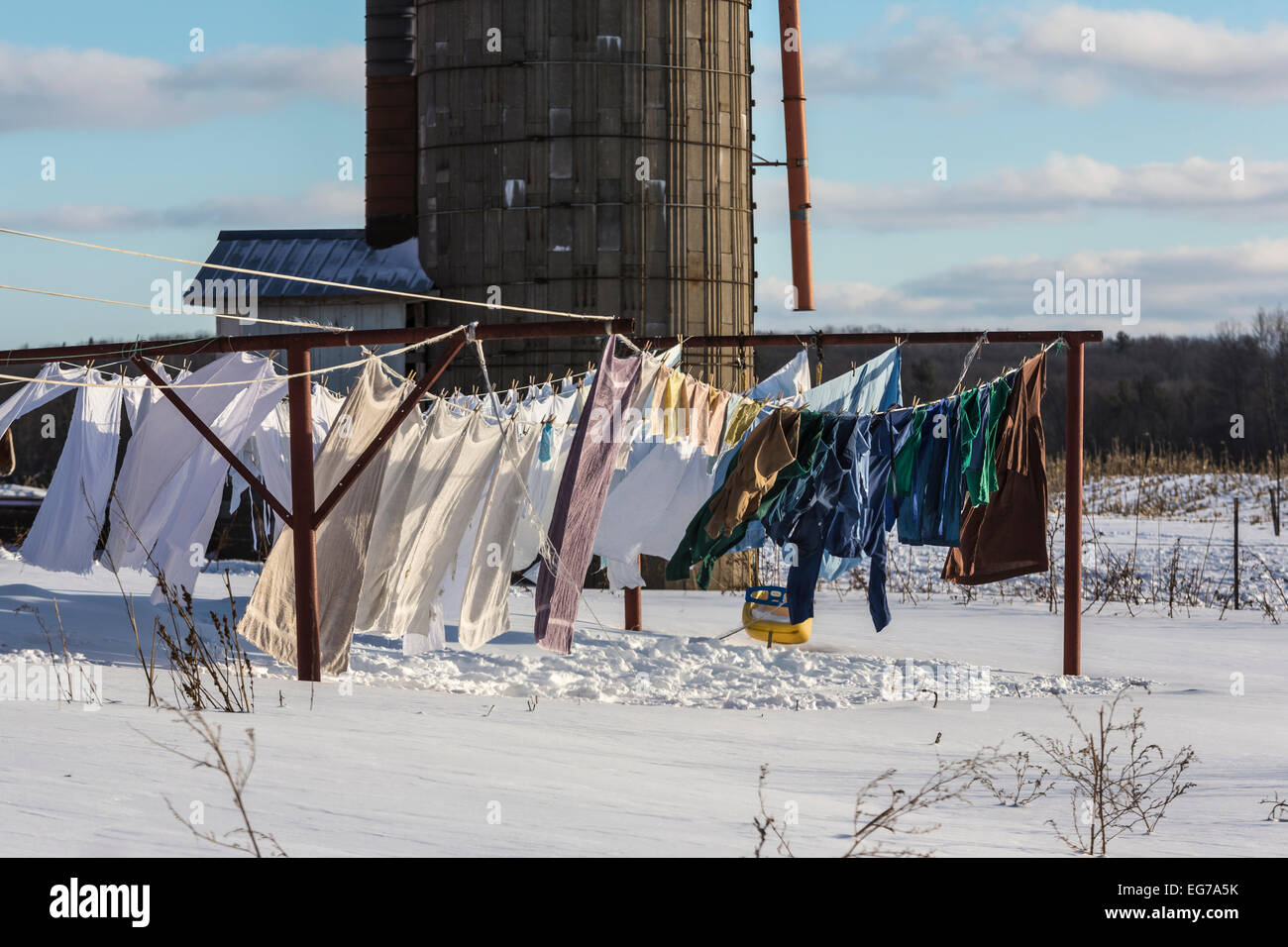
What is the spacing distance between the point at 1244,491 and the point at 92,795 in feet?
102

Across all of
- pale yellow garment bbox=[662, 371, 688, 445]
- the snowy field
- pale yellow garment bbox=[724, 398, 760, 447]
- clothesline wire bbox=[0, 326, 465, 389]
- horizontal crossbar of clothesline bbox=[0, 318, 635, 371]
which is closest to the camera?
the snowy field

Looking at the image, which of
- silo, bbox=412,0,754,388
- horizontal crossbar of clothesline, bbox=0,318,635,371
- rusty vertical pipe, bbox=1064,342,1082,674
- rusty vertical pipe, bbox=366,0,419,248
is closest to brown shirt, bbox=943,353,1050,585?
rusty vertical pipe, bbox=1064,342,1082,674

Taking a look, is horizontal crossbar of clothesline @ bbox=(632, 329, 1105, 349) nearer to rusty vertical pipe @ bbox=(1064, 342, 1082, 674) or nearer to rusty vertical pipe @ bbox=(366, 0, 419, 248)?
rusty vertical pipe @ bbox=(1064, 342, 1082, 674)

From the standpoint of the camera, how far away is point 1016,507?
36.0ft

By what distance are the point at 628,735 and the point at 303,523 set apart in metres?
3.19

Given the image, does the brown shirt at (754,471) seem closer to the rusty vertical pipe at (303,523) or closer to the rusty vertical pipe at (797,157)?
the rusty vertical pipe at (303,523)

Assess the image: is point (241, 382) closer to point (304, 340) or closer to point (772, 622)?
point (304, 340)

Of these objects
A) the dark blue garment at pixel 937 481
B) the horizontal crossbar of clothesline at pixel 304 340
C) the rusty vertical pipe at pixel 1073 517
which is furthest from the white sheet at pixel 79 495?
the rusty vertical pipe at pixel 1073 517

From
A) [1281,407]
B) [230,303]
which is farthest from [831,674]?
[1281,407]

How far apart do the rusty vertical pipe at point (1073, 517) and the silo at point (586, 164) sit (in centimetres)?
789

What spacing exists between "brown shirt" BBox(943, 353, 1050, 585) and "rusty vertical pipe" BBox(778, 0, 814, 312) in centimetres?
932

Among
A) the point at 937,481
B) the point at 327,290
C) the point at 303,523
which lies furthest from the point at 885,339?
the point at 327,290

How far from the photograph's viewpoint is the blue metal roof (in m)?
19.8
